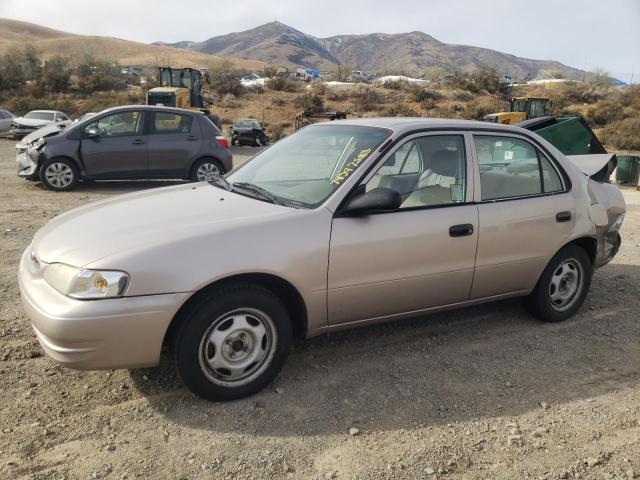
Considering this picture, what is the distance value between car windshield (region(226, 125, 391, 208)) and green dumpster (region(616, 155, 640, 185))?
14.2 meters

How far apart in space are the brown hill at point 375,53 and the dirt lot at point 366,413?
14583 cm

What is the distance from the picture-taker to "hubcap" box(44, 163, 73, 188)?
10516mm

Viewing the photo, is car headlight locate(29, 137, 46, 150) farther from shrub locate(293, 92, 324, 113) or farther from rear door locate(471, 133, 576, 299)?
shrub locate(293, 92, 324, 113)

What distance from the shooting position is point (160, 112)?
10984 mm

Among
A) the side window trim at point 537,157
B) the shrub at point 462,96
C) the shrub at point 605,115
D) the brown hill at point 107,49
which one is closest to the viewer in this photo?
the side window trim at point 537,157

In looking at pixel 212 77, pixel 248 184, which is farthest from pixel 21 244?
pixel 212 77

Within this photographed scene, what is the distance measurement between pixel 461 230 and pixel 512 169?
856 mm

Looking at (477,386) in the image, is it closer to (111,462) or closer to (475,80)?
(111,462)

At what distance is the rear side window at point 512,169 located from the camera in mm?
4094

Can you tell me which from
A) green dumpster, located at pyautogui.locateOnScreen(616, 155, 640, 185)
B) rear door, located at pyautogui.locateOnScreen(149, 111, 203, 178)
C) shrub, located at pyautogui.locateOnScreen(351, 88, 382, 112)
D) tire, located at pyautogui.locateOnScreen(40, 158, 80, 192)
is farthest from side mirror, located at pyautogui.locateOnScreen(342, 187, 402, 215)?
shrub, located at pyautogui.locateOnScreen(351, 88, 382, 112)

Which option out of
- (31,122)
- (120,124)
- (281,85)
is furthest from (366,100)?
(120,124)

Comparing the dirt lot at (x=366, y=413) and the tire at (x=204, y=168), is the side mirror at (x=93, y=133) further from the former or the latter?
the dirt lot at (x=366, y=413)

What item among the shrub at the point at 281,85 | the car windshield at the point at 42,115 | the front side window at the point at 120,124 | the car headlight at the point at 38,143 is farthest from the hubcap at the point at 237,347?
the shrub at the point at 281,85

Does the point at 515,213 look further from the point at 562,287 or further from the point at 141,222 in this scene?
the point at 141,222
